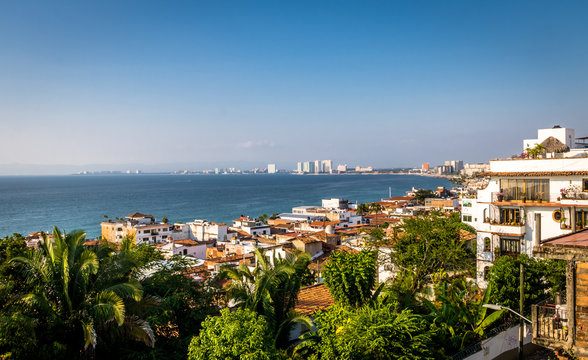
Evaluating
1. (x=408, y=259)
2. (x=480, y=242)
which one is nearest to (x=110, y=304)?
(x=408, y=259)

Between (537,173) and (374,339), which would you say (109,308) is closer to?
(374,339)

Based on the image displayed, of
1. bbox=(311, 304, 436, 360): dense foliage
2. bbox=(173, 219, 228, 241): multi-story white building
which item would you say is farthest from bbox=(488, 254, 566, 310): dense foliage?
bbox=(173, 219, 228, 241): multi-story white building

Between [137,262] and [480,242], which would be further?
[480,242]

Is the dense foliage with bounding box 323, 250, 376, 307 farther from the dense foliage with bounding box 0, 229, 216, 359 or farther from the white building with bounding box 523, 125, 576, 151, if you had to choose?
the white building with bounding box 523, 125, 576, 151

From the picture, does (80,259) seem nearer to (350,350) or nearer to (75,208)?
(350,350)

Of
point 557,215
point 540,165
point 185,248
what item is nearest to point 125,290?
point 557,215

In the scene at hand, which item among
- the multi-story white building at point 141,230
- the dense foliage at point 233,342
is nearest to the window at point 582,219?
the dense foliage at point 233,342

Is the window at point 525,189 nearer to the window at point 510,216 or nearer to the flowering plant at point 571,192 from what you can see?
the window at point 510,216
